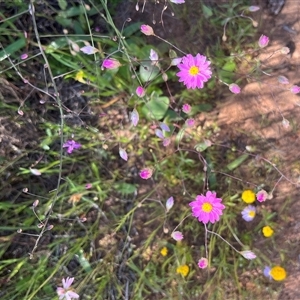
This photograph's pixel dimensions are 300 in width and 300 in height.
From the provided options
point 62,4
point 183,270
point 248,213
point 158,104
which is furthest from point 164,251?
point 62,4

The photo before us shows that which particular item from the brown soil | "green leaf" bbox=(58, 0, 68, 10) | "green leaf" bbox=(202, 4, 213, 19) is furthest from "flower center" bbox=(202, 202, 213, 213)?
"green leaf" bbox=(58, 0, 68, 10)

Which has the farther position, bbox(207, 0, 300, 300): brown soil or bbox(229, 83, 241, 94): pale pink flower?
bbox(207, 0, 300, 300): brown soil

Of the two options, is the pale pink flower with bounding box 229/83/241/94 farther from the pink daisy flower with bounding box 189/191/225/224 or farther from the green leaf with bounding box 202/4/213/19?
the green leaf with bounding box 202/4/213/19

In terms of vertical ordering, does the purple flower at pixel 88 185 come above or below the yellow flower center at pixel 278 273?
above

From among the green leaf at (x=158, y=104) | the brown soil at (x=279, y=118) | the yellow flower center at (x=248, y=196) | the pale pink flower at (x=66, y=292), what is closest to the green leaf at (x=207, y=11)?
the brown soil at (x=279, y=118)

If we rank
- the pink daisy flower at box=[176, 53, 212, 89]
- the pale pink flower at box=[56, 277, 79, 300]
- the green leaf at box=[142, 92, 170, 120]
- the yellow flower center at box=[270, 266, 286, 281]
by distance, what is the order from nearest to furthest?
the pink daisy flower at box=[176, 53, 212, 89] < the pale pink flower at box=[56, 277, 79, 300] < the yellow flower center at box=[270, 266, 286, 281] < the green leaf at box=[142, 92, 170, 120]

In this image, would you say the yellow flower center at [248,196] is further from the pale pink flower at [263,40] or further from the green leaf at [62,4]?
the green leaf at [62,4]

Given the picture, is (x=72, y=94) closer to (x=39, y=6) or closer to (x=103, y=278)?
(x=39, y=6)

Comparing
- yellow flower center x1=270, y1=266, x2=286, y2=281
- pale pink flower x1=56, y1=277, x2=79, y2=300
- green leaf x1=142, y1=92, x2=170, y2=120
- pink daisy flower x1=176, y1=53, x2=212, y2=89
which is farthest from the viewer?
green leaf x1=142, y1=92, x2=170, y2=120

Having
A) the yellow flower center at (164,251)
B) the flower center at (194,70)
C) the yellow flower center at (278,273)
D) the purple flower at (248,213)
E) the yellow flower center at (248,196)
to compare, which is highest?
the flower center at (194,70)
